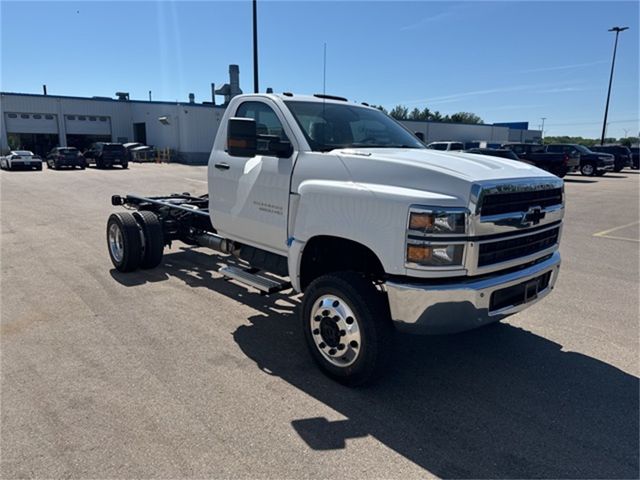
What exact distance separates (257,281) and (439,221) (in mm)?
2102

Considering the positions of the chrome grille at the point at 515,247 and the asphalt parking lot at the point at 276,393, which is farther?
the chrome grille at the point at 515,247

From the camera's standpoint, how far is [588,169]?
29625 mm

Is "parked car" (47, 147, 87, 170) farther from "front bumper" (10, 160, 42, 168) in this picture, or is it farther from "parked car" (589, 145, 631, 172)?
"parked car" (589, 145, 631, 172)

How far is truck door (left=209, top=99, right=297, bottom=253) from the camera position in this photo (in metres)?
4.23

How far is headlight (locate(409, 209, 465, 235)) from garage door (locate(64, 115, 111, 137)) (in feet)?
168

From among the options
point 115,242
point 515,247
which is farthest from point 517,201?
point 115,242

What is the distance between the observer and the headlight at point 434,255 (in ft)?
9.98

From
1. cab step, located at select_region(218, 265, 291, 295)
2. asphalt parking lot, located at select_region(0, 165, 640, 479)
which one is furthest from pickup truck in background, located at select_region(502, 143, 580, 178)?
cab step, located at select_region(218, 265, 291, 295)

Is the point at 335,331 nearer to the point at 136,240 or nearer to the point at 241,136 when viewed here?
the point at 241,136

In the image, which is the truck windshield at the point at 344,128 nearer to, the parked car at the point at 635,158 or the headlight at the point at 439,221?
the headlight at the point at 439,221

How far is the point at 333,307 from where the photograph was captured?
11.8 feet

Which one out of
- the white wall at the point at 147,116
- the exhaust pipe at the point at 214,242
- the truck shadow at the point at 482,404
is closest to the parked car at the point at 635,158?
the white wall at the point at 147,116

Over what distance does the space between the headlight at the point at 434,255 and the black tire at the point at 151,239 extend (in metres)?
4.68

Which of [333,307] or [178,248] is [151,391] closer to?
[333,307]
